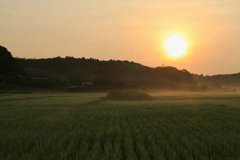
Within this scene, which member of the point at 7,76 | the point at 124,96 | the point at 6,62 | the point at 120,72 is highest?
the point at 120,72

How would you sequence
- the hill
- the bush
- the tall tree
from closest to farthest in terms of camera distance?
the bush
the tall tree
the hill

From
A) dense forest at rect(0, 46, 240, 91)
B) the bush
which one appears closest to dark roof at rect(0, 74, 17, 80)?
dense forest at rect(0, 46, 240, 91)

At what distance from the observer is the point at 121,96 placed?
39.4 meters

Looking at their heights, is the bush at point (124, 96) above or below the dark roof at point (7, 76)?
below

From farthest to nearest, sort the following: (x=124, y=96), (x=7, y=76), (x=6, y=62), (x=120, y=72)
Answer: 1. (x=120, y=72)
2. (x=6, y=62)
3. (x=7, y=76)
4. (x=124, y=96)

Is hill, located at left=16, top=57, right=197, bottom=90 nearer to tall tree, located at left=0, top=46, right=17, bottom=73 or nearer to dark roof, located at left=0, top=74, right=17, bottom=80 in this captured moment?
tall tree, located at left=0, top=46, right=17, bottom=73

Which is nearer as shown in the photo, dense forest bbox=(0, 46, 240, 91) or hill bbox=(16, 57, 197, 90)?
dense forest bbox=(0, 46, 240, 91)

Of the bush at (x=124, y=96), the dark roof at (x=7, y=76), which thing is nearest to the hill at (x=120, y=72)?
the dark roof at (x=7, y=76)

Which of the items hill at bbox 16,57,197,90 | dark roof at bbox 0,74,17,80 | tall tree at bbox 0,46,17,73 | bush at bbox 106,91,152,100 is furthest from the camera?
hill at bbox 16,57,197,90

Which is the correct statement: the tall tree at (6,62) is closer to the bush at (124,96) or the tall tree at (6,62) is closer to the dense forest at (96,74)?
the dense forest at (96,74)

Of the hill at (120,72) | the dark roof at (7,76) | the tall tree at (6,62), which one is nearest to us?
the dark roof at (7,76)

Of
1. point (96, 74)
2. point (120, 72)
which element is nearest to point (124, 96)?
point (96, 74)

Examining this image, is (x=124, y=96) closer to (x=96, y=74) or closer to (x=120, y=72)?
(x=96, y=74)

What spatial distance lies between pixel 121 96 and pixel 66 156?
35380 mm
